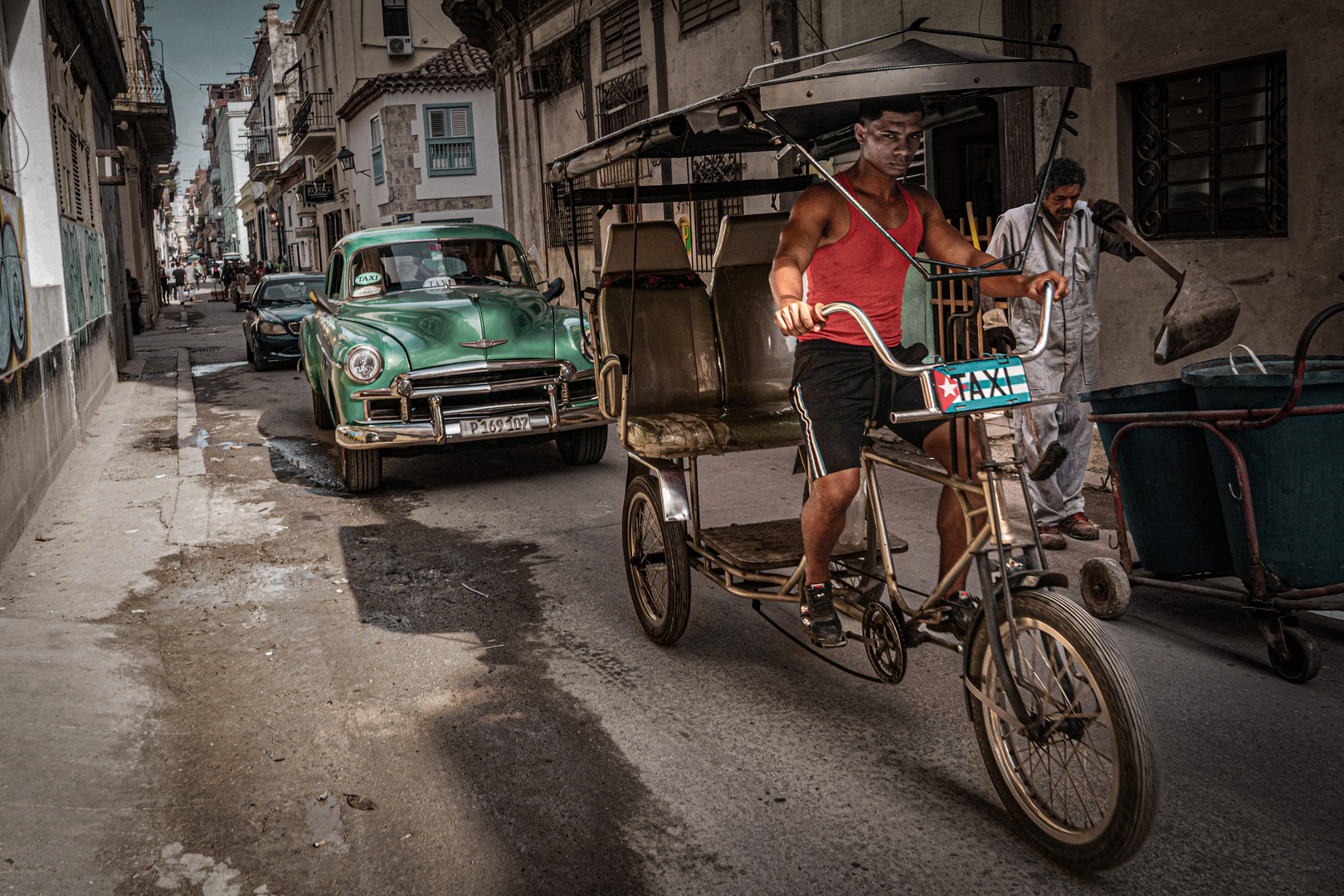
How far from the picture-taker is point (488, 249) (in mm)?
10211

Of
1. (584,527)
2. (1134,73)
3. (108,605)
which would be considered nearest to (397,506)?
(584,527)

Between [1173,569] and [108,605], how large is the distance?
498 cm

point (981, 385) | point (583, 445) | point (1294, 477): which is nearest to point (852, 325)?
point (981, 385)

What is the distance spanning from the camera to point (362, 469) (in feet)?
27.3

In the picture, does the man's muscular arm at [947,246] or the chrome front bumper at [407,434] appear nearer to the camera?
the man's muscular arm at [947,246]

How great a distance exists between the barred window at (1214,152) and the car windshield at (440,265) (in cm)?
507

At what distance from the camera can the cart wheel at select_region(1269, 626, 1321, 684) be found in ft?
13.6

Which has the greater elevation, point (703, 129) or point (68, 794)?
point (703, 129)

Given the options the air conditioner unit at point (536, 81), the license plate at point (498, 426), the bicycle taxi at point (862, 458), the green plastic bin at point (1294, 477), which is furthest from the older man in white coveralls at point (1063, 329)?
the air conditioner unit at point (536, 81)

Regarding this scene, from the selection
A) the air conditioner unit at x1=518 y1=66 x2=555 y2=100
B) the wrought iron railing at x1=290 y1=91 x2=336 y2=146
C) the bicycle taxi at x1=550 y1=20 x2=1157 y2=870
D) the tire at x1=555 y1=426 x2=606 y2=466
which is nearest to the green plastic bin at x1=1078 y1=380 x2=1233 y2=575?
the bicycle taxi at x1=550 y1=20 x2=1157 y2=870

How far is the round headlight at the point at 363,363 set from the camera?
26.5ft

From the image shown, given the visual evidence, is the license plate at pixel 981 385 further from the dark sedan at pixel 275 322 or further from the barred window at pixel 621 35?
the barred window at pixel 621 35

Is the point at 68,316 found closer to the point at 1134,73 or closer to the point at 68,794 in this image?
the point at 68,794

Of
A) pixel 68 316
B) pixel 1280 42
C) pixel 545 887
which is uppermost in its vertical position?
pixel 1280 42
